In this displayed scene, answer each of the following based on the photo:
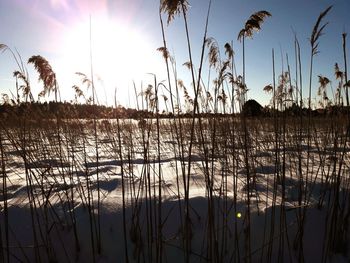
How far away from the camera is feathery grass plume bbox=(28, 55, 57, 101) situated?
207 cm

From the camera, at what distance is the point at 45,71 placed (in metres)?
2.11

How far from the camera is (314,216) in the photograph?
1.77m

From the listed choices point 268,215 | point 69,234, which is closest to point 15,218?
point 69,234

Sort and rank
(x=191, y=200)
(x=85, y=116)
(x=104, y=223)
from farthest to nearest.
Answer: (x=85, y=116)
(x=191, y=200)
(x=104, y=223)

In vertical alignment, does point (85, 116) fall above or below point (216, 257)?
above

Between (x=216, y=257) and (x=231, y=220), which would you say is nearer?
(x=216, y=257)

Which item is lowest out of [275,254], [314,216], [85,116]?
[275,254]

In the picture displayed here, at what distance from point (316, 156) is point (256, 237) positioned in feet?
8.50

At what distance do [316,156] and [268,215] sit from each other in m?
2.45

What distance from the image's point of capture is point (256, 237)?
1639mm

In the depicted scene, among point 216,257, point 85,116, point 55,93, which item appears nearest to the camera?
point 216,257

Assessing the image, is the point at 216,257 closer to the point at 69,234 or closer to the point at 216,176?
the point at 69,234

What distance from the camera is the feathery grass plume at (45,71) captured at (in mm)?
2072

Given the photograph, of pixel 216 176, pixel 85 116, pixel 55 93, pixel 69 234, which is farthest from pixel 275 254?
pixel 85 116
